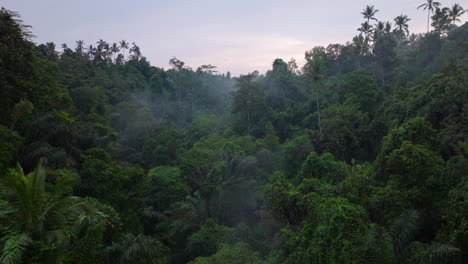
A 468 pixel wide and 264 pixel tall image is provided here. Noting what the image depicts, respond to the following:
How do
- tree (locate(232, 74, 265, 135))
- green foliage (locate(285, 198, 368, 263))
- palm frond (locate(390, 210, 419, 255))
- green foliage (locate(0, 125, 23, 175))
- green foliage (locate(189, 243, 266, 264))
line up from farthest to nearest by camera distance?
tree (locate(232, 74, 265, 135)) → green foliage (locate(189, 243, 266, 264)) → green foliage (locate(0, 125, 23, 175)) → palm frond (locate(390, 210, 419, 255)) → green foliage (locate(285, 198, 368, 263))

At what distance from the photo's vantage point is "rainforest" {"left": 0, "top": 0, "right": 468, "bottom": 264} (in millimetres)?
7926

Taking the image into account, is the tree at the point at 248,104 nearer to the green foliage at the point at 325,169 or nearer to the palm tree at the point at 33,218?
the green foliage at the point at 325,169

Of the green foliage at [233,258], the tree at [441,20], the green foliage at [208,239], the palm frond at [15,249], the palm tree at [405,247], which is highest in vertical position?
the tree at [441,20]

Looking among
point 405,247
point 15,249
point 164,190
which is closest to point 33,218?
point 15,249

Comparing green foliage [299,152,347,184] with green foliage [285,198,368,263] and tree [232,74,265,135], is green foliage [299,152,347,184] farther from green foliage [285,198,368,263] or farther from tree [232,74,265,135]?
tree [232,74,265,135]

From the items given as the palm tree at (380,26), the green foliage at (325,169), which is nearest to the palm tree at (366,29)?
the palm tree at (380,26)

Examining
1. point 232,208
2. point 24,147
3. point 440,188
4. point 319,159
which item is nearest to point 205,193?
point 232,208

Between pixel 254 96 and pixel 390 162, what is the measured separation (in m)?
23.9

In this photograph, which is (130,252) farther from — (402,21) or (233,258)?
(402,21)

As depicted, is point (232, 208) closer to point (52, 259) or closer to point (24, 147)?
point (24, 147)

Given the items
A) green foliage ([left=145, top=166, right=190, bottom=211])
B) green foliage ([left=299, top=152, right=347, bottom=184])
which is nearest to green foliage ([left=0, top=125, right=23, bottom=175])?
green foliage ([left=145, top=166, right=190, bottom=211])

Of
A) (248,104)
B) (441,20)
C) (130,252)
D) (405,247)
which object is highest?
(441,20)

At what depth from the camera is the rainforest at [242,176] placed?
7926mm

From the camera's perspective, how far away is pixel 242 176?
70.5ft
